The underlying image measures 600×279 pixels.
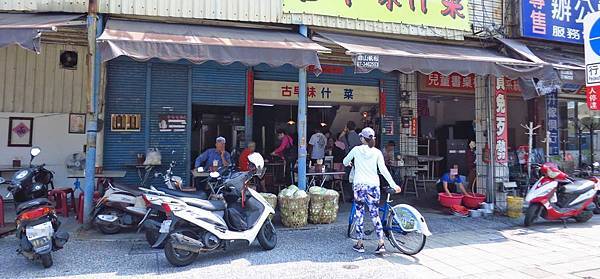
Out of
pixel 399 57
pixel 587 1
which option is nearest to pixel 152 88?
pixel 399 57

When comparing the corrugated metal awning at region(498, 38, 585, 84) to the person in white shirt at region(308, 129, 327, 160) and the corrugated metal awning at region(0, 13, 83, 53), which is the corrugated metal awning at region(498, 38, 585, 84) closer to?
the person in white shirt at region(308, 129, 327, 160)

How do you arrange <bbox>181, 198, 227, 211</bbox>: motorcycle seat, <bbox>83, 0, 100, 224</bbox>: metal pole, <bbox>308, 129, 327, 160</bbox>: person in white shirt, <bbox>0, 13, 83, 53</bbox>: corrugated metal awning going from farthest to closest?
<bbox>308, 129, 327, 160</bbox>: person in white shirt → <bbox>83, 0, 100, 224</bbox>: metal pole → <bbox>0, 13, 83, 53</bbox>: corrugated metal awning → <bbox>181, 198, 227, 211</bbox>: motorcycle seat

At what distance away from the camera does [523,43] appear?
8867 mm

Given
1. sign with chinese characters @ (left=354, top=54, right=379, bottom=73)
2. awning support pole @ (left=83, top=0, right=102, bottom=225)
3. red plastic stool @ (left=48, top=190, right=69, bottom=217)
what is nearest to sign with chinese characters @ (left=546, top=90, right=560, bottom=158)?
sign with chinese characters @ (left=354, top=54, right=379, bottom=73)

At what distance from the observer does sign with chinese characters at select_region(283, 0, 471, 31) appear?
24.6 feet

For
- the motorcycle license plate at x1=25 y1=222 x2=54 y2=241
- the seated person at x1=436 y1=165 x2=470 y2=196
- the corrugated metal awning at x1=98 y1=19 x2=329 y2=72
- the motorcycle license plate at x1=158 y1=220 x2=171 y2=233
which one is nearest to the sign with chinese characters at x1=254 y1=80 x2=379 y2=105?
the corrugated metal awning at x1=98 y1=19 x2=329 y2=72

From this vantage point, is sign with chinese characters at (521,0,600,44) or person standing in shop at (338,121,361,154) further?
person standing in shop at (338,121,361,154)

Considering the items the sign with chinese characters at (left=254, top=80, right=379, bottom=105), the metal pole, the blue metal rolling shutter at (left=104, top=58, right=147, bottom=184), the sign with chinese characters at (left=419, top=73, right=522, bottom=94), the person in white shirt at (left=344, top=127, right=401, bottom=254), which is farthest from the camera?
the sign with chinese characters at (left=419, top=73, right=522, bottom=94)

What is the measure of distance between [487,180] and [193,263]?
6.24 meters

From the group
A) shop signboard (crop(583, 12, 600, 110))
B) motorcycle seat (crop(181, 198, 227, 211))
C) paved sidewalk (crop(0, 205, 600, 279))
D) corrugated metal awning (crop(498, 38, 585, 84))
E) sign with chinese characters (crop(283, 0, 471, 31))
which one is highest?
sign with chinese characters (crop(283, 0, 471, 31))

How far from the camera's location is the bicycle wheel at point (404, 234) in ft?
18.1

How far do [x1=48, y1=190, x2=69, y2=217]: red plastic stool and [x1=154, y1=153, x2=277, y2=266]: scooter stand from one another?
3480 mm

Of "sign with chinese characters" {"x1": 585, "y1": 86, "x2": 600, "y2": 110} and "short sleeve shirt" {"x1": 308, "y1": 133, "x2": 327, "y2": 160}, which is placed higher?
"sign with chinese characters" {"x1": 585, "y1": 86, "x2": 600, "y2": 110}

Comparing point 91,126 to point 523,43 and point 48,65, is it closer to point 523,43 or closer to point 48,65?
point 48,65
